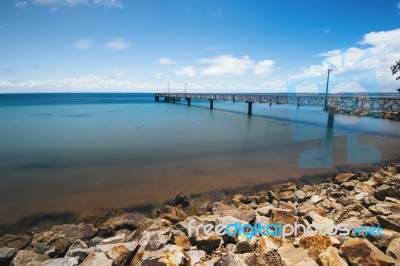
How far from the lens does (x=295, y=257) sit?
4.24 meters

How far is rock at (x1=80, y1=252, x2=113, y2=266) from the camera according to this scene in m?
4.16

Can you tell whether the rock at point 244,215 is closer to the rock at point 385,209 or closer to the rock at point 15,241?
the rock at point 385,209

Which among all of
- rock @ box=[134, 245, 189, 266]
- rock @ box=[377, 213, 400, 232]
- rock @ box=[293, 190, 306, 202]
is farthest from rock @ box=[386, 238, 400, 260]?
rock @ box=[293, 190, 306, 202]

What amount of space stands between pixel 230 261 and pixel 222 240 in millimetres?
792

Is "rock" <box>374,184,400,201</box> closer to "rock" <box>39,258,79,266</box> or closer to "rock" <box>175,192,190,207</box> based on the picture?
"rock" <box>175,192,190,207</box>

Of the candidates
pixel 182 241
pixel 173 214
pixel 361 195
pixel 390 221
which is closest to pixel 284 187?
pixel 361 195

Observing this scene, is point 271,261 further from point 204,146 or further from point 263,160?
point 204,146

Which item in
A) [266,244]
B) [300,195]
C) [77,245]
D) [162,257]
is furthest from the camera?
[300,195]

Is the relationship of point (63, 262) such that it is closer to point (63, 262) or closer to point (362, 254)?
point (63, 262)

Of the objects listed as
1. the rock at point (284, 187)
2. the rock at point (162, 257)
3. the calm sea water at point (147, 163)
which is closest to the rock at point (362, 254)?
the rock at point (162, 257)

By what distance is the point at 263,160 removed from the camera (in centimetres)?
1365

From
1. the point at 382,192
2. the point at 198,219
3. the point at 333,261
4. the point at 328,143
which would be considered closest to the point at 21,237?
the point at 198,219

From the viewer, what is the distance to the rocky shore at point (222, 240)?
13.8 feet

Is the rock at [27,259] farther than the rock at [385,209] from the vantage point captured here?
No
